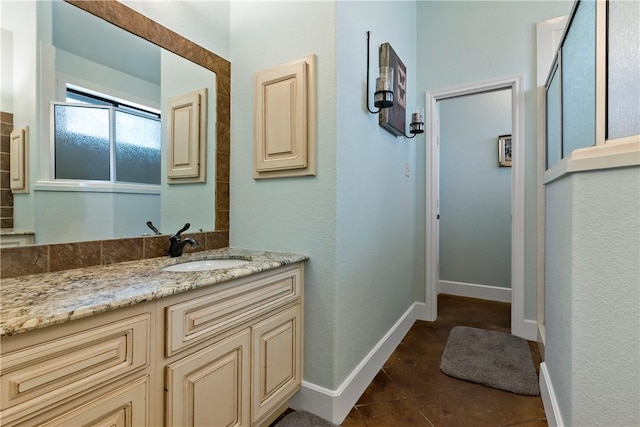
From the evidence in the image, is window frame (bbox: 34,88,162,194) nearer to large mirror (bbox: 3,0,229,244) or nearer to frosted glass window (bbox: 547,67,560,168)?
large mirror (bbox: 3,0,229,244)

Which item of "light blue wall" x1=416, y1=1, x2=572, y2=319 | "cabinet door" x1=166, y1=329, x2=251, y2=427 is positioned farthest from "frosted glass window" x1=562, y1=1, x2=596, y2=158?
"cabinet door" x1=166, y1=329, x2=251, y2=427

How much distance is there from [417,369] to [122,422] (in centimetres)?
172

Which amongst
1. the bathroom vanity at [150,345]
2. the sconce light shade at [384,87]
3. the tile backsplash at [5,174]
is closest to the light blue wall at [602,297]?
the sconce light shade at [384,87]

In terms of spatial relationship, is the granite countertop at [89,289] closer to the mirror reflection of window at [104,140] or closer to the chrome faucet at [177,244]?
the chrome faucet at [177,244]

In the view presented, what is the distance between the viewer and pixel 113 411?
2.69 feet

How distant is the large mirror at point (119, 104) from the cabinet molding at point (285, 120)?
28cm

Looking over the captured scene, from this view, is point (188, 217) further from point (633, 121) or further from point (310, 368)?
point (633, 121)

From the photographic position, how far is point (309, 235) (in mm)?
1545

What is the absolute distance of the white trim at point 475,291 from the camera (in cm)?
332

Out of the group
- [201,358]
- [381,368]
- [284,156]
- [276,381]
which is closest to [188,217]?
[284,156]

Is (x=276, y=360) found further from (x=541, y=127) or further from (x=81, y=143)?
(x=541, y=127)

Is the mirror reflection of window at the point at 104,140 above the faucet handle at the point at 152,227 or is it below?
above

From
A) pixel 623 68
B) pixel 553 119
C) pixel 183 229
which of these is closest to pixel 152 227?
pixel 183 229

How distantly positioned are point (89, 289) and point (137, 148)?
0.79m
